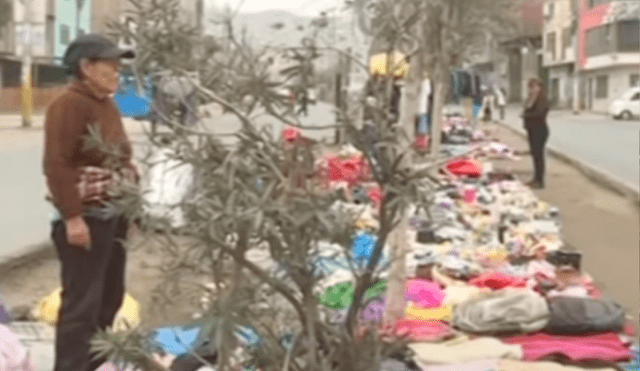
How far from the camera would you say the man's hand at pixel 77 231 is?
5.27 meters

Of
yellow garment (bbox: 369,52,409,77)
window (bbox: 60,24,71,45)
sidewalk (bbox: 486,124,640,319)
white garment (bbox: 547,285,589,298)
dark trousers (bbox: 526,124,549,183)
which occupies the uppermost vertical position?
window (bbox: 60,24,71,45)

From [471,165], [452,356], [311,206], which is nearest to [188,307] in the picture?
[311,206]

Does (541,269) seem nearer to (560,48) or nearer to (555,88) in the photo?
(560,48)

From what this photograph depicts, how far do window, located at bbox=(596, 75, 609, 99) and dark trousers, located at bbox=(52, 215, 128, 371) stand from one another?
7025cm

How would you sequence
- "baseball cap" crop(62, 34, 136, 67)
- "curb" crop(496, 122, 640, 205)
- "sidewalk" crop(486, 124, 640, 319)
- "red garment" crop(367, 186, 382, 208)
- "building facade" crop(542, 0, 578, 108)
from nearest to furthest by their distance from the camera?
"red garment" crop(367, 186, 382, 208) → "baseball cap" crop(62, 34, 136, 67) → "sidewalk" crop(486, 124, 640, 319) → "curb" crop(496, 122, 640, 205) → "building facade" crop(542, 0, 578, 108)

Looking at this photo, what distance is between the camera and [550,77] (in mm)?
87500

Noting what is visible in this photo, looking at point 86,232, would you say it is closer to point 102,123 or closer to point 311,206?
point 102,123

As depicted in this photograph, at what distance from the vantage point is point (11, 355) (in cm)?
475

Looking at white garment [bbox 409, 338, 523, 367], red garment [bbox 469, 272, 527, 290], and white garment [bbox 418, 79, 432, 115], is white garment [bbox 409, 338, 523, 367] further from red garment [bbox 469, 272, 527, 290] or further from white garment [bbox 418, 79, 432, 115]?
white garment [bbox 418, 79, 432, 115]

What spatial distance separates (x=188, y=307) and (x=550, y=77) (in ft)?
280

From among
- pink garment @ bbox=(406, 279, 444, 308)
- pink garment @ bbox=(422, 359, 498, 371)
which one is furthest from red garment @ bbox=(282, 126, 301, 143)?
pink garment @ bbox=(406, 279, 444, 308)

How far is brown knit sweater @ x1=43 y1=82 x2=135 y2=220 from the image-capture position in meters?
5.28

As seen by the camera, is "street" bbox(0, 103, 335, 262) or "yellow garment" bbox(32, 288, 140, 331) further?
"yellow garment" bbox(32, 288, 140, 331)

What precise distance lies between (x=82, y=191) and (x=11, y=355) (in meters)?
0.85
